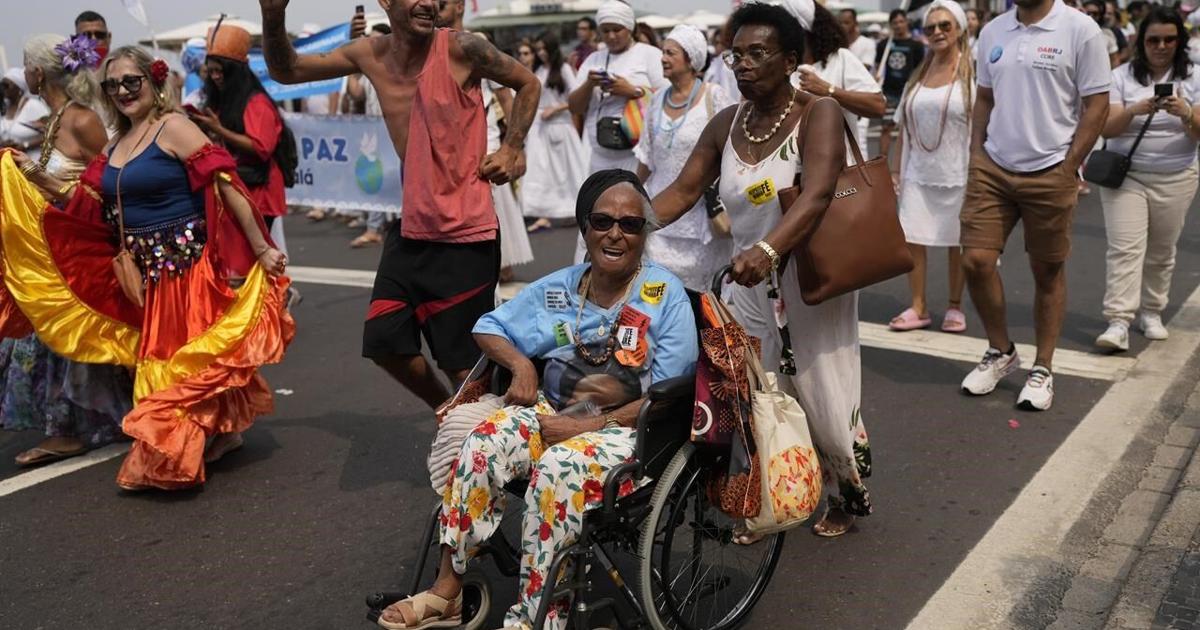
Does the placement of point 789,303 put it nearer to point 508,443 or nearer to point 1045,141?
point 508,443

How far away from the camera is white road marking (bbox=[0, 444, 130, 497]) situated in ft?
17.8

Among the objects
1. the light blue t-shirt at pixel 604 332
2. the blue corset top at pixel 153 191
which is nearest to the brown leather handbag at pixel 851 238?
the light blue t-shirt at pixel 604 332

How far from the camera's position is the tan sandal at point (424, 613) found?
11.2 ft

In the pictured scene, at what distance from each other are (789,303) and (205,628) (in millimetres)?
2150

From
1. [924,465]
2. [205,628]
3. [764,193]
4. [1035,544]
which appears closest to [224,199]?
[205,628]

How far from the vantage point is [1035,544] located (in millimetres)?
4320

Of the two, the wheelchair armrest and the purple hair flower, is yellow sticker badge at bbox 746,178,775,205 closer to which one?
the wheelchair armrest

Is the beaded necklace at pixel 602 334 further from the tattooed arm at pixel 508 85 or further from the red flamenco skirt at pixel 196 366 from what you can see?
the red flamenco skirt at pixel 196 366

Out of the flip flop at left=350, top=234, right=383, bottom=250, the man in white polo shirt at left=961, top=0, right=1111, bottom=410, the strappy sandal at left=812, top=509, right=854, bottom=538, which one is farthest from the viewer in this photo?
the flip flop at left=350, top=234, right=383, bottom=250

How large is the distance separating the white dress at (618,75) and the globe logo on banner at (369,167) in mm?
3127

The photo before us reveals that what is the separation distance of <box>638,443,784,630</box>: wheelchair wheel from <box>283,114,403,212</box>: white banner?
7349 mm

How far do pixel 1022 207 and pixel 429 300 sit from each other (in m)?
2.95

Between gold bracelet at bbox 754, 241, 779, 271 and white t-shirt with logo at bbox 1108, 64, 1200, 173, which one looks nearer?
gold bracelet at bbox 754, 241, 779, 271

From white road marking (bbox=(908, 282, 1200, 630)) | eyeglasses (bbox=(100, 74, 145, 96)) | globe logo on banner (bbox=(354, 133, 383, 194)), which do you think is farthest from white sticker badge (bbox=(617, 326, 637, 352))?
globe logo on banner (bbox=(354, 133, 383, 194))
